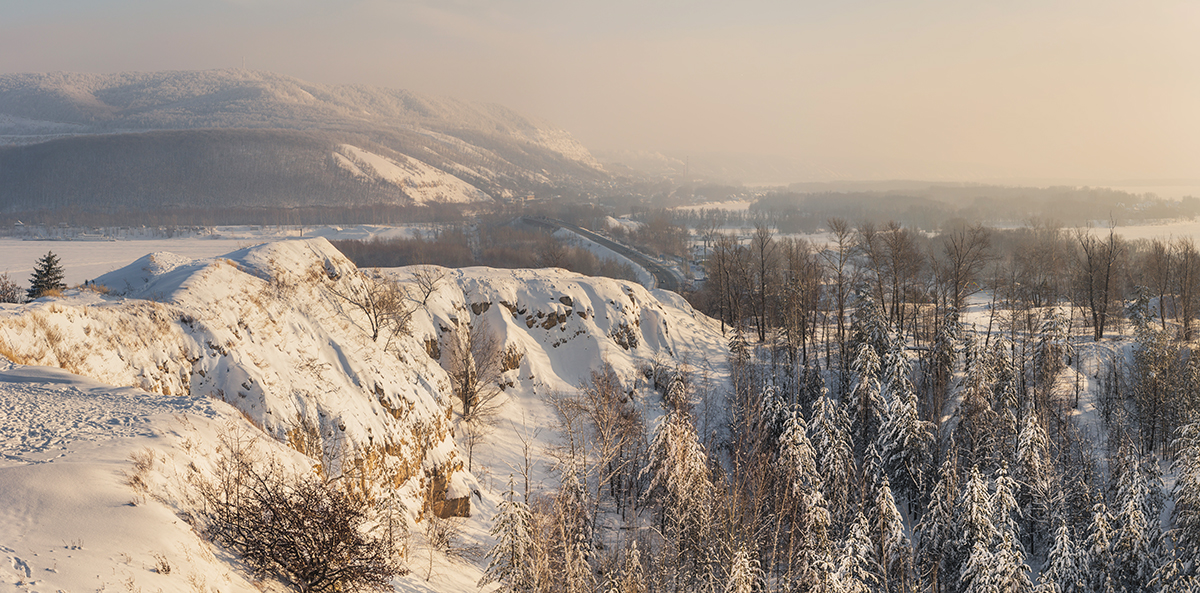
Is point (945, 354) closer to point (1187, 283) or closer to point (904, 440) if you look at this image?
point (904, 440)

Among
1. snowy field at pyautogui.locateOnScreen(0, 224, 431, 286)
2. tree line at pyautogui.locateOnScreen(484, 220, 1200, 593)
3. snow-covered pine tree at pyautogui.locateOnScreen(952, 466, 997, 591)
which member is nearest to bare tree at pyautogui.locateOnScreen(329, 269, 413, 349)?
tree line at pyautogui.locateOnScreen(484, 220, 1200, 593)

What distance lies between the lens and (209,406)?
49.1 feet

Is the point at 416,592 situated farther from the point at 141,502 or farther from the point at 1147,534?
the point at 1147,534

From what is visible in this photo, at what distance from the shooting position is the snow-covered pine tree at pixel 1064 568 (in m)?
21.9

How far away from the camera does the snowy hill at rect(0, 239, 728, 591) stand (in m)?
9.27

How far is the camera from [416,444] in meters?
24.0

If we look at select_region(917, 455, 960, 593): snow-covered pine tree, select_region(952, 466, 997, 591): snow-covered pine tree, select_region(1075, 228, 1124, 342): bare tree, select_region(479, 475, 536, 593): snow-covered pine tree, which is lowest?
select_region(917, 455, 960, 593): snow-covered pine tree

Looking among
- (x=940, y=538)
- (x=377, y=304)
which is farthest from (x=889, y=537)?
(x=377, y=304)

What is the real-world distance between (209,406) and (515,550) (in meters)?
8.50

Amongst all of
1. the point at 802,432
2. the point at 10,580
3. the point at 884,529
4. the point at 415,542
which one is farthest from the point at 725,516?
the point at 10,580

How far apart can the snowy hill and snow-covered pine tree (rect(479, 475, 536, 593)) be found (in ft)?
6.08

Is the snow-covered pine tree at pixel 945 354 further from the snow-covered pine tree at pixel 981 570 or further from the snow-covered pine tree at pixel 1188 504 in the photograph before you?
the snow-covered pine tree at pixel 981 570

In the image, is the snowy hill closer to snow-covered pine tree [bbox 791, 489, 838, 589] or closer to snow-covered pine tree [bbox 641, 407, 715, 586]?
snow-covered pine tree [bbox 641, 407, 715, 586]

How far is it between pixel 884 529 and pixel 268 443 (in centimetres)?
2284
